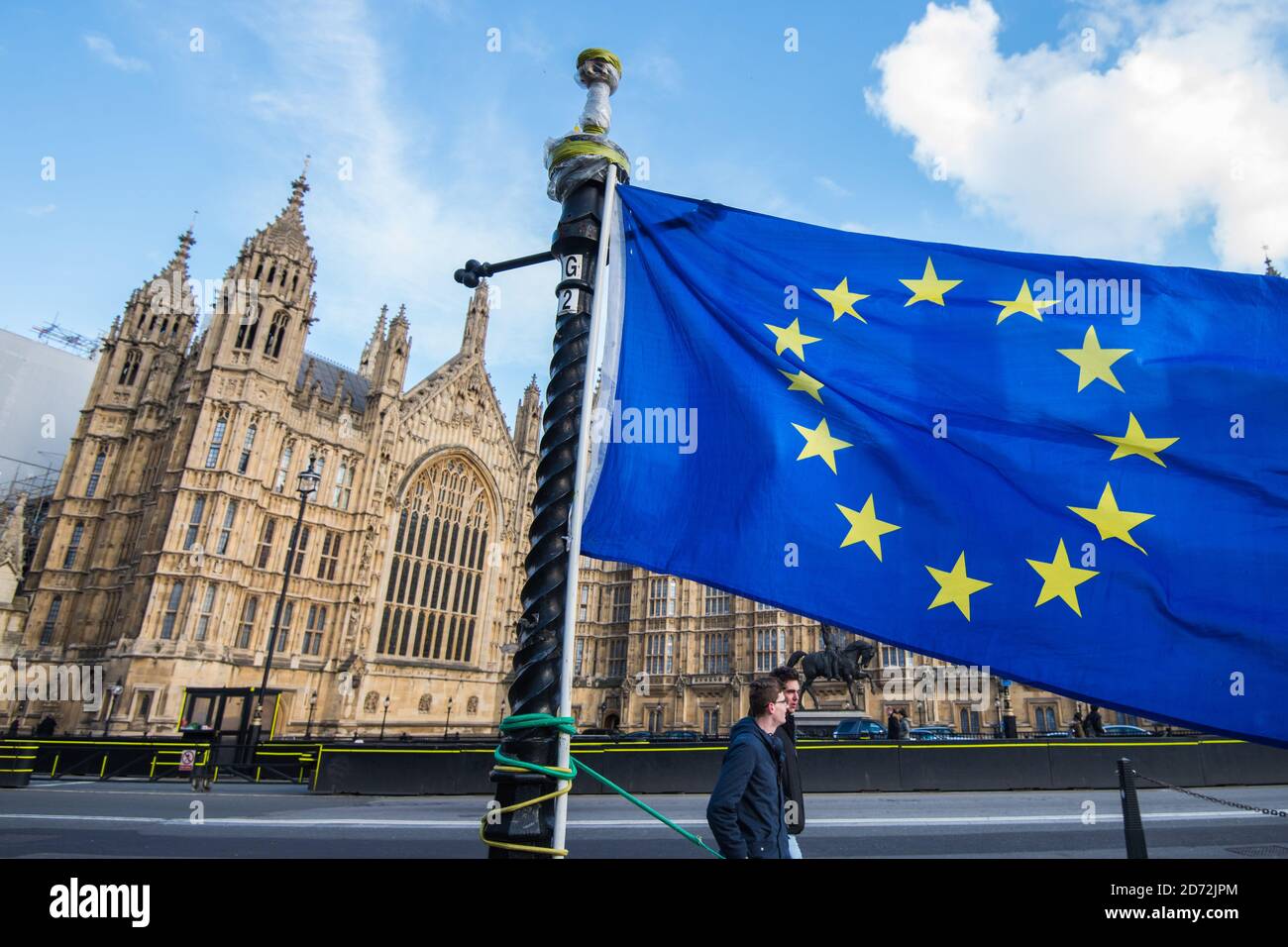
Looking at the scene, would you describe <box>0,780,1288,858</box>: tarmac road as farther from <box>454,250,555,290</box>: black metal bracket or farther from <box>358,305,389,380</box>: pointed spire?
<box>358,305,389,380</box>: pointed spire

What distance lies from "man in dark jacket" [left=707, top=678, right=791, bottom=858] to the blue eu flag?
0.83 m

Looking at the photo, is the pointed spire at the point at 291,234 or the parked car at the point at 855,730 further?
the pointed spire at the point at 291,234

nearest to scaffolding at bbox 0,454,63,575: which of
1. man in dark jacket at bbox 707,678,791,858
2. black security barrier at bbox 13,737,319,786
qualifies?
black security barrier at bbox 13,737,319,786

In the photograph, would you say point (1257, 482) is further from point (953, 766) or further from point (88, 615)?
point (88, 615)

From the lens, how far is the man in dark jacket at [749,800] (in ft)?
11.7

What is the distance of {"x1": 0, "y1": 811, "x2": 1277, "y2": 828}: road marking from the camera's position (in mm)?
11195

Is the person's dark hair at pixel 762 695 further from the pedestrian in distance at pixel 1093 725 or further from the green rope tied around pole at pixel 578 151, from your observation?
the pedestrian in distance at pixel 1093 725

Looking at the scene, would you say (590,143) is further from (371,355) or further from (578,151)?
(371,355)

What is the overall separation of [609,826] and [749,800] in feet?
27.1

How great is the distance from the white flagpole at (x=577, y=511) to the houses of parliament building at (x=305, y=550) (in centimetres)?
2755

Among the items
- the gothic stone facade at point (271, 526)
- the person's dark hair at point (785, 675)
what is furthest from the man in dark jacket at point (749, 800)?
the gothic stone facade at point (271, 526)

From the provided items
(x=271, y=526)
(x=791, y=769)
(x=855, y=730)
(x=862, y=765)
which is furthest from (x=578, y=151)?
(x=271, y=526)

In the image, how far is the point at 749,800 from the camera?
393 cm

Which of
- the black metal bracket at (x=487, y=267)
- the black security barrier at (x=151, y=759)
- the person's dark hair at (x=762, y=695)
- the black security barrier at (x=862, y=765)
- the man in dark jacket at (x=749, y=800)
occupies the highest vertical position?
the black metal bracket at (x=487, y=267)
